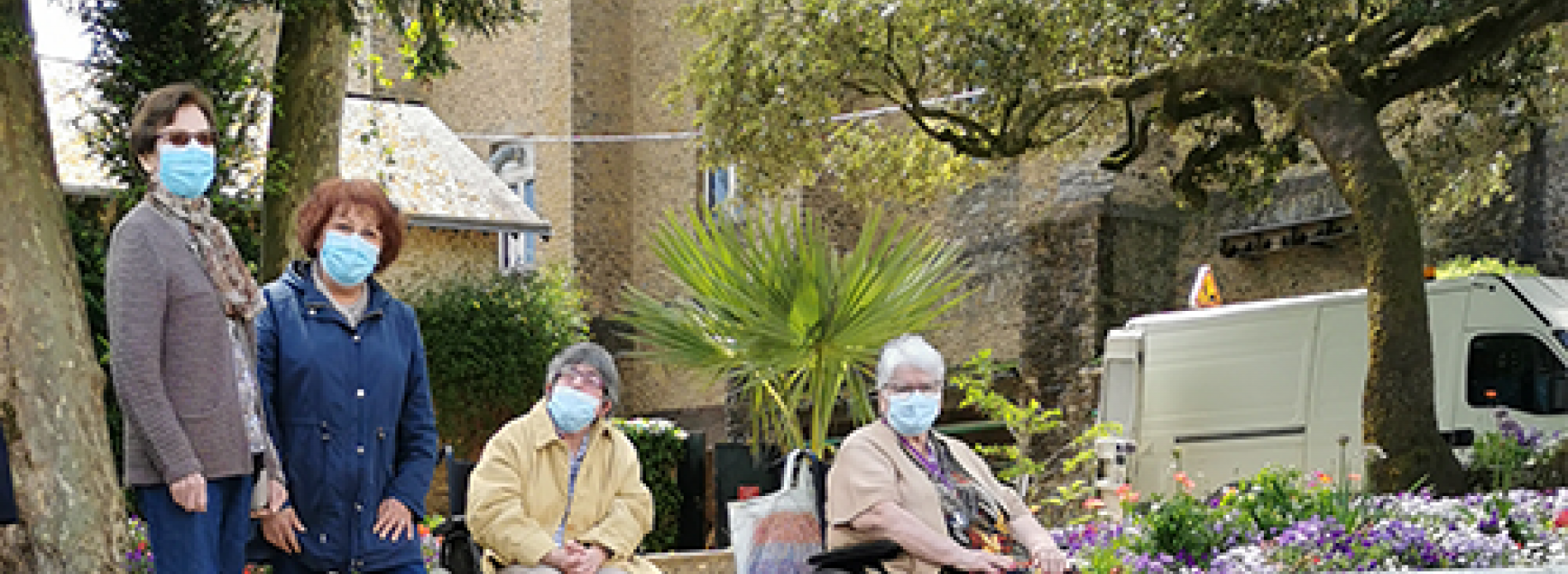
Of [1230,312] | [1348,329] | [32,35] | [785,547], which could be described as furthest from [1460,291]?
[32,35]

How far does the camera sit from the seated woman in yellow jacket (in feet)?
18.2

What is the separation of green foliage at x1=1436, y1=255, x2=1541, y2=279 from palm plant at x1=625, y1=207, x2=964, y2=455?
9.27 meters

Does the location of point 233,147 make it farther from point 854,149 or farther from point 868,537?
point 854,149

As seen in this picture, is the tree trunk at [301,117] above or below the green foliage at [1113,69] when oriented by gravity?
below

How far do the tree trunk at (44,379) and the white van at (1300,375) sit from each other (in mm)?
7612

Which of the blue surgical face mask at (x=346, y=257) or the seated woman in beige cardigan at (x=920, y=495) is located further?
the seated woman in beige cardigan at (x=920, y=495)

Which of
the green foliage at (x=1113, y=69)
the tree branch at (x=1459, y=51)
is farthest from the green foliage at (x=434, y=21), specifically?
the tree branch at (x=1459, y=51)

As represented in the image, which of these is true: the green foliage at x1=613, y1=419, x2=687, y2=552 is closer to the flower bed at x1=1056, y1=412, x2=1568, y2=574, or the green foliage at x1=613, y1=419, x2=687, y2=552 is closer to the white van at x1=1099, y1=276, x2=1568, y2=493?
the white van at x1=1099, y1=276, x2=1568, y2=493

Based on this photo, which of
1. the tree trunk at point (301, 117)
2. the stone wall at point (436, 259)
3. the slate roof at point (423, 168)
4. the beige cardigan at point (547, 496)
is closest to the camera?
the beige cardigan at point (547, 496)

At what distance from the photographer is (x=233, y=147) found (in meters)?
9.70

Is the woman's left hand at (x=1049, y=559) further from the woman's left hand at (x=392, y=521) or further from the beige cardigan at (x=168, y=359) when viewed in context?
the beige cardigan at (x=168, y=359)

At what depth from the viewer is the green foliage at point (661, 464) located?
13.3 meters

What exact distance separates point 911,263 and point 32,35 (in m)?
4.72

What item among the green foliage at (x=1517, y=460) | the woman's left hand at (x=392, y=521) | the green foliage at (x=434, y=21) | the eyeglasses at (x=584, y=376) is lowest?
the green foliage at (x=1517, y=460)
